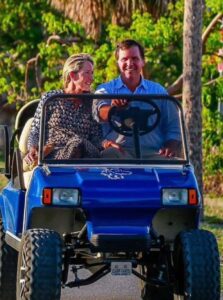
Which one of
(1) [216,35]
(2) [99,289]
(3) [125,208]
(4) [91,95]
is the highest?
(1) [216,35]

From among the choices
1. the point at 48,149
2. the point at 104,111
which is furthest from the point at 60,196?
the point at 104,111

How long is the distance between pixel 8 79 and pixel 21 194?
60.4 ft

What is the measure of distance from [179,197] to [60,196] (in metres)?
0.73

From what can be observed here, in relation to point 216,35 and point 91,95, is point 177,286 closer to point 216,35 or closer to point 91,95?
point 91,95

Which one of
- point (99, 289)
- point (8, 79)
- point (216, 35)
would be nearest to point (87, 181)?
point (99, 289)

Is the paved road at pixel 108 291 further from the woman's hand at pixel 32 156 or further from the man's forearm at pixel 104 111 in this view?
the man's forearm at pixel 104 111

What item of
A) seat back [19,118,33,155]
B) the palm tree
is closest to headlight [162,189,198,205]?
seat back [19,118,33,155]

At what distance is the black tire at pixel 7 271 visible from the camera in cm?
935

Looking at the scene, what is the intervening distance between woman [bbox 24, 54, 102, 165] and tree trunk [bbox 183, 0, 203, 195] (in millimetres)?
7275

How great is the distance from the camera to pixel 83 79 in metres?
9.14

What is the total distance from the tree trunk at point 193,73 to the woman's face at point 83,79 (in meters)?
7.23

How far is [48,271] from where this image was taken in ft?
26.6

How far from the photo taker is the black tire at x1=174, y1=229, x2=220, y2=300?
822 cm

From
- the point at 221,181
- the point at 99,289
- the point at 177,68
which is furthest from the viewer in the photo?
the point at 177,68
